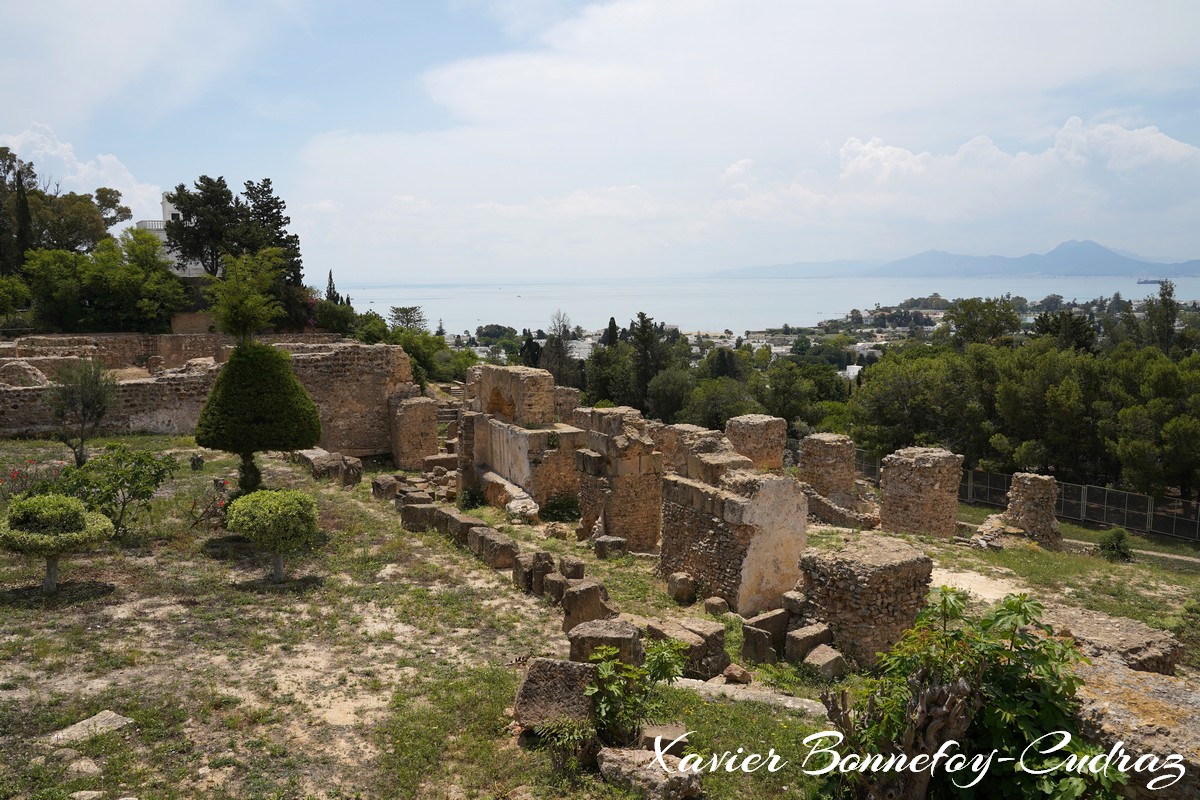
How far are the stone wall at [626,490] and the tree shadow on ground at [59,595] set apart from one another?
7.51 m

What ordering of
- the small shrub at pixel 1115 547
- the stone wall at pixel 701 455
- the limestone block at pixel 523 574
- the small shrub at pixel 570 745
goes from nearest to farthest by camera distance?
the small shrub at pixel 570 745 < the limestone block at pixel 523 574 < the stone wall at pixel 701 455 < the small shrub at pixel 1115 547

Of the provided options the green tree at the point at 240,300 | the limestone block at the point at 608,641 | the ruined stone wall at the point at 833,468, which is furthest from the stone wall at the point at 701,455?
the green tree at the point at 240,300

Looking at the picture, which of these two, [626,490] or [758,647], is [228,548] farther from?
[758,647]

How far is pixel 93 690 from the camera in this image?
22.4ft

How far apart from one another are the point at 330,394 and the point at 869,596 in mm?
17179

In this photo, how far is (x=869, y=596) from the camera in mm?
9031

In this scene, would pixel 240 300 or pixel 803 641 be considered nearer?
pixel 803 641

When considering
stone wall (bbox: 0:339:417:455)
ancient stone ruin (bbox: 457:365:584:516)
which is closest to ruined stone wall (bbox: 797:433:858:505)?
ancient stone ruin (bbox: 457:365:584:516)

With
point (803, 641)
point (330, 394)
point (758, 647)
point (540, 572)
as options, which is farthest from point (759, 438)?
point (330, 394)

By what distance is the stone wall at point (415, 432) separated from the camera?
856 inches

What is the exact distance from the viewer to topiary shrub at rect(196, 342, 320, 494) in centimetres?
1269

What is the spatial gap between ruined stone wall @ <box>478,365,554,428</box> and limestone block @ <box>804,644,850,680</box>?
9496mm

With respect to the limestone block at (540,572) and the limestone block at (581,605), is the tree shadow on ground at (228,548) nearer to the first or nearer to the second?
the limestone block at (540,572)

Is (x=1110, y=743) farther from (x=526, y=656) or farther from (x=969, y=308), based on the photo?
(x=969, y=308)
